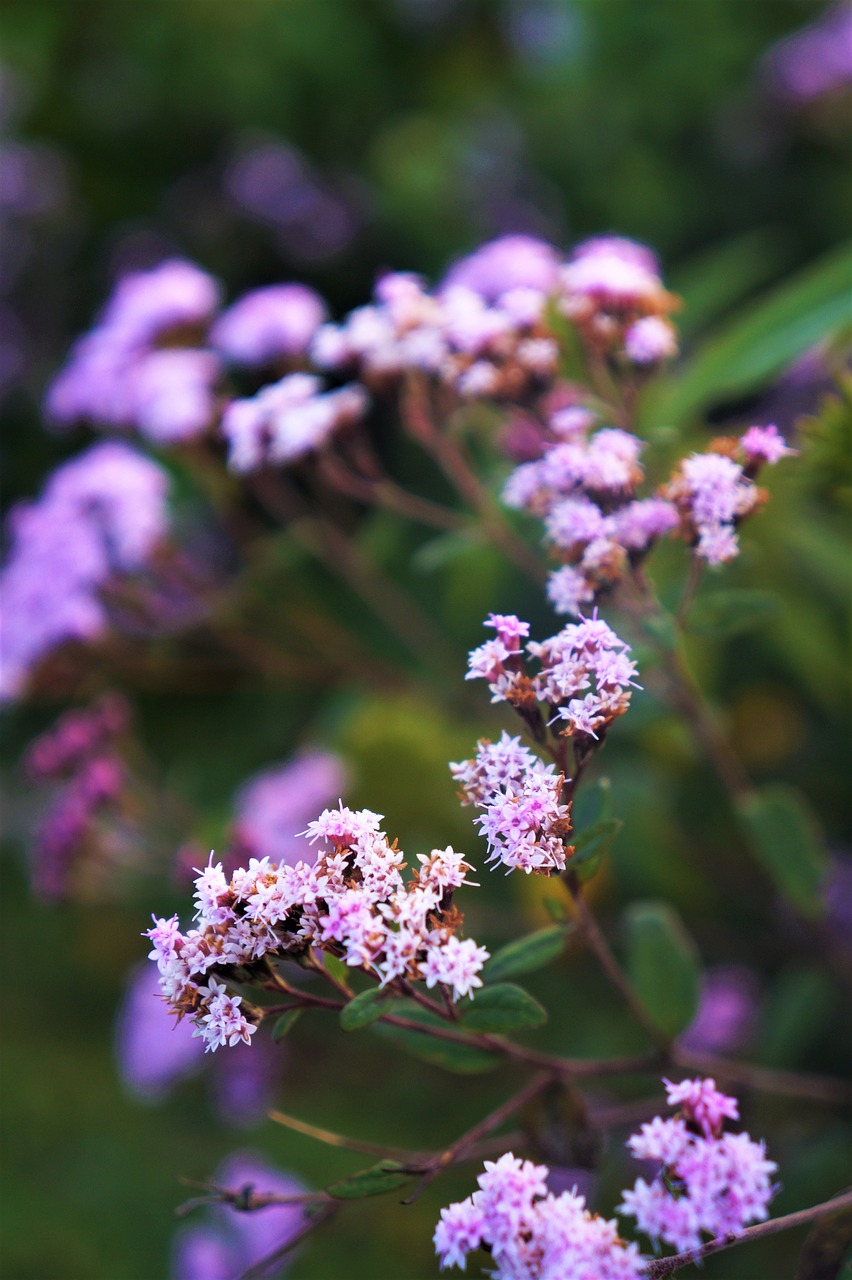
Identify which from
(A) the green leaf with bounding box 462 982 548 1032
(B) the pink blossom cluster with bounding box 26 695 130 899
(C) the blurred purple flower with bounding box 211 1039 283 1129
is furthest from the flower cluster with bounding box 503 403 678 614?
(C) the blurred purple flower with bounding box 211 1039 283 1129

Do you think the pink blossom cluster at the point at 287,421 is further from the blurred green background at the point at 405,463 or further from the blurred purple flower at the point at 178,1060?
the blurred purple flower at the point at 178,1060

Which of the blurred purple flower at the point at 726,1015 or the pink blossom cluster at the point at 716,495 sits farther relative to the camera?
the blurred purple flower at the point at 726,1015

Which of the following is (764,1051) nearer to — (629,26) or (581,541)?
(581,541)

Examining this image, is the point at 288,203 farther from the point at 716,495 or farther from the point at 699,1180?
the point at 699,1180

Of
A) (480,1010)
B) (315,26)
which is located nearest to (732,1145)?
(480,1010)

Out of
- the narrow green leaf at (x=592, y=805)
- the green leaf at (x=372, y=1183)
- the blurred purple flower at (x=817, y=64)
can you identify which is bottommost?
the green leaf at (x=372, y=1183)

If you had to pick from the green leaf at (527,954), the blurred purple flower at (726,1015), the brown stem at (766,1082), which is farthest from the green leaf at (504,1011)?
the blurred purple flower at (726,1015)

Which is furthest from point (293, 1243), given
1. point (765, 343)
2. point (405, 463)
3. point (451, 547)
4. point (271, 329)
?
point (405, 463)
